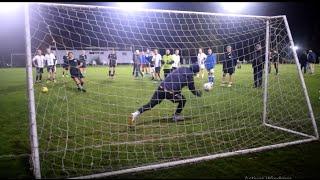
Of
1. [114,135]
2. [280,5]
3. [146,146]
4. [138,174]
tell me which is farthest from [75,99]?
[280,5]

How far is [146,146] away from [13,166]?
2.22m

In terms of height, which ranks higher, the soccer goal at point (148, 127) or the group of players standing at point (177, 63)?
the group of players standing at point (177, 63)

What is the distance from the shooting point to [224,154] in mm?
4984

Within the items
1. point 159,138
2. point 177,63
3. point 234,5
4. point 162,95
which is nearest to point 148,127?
point 162,95

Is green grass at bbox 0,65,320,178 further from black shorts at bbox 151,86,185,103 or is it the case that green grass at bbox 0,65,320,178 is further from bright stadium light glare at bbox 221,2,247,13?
bright stadium light glare at bbox 221,2,247,13

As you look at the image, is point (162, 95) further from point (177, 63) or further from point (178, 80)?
point (177, 63)

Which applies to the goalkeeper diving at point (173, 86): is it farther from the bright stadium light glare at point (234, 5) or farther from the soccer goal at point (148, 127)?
the bright stadium light glare at point (234, 5)

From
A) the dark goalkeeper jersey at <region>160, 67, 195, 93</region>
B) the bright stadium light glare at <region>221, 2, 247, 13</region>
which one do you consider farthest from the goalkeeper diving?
the bright stadium light glare at <region>221, 2, 247, 13</region>

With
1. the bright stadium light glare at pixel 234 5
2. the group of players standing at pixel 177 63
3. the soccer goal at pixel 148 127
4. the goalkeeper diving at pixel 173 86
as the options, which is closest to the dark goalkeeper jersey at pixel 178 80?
the goalkeeper diving at pixel 173 86

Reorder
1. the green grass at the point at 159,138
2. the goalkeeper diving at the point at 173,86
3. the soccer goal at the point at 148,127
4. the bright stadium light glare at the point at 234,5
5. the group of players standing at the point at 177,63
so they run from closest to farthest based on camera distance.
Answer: the green grass at the point at 159,138, the soccer goal at the point at 148,127, the goalkeeper diving at the point at 173,86, the group of players standing at the point at 177,63, the bright stadium light glare at the point at 234,5

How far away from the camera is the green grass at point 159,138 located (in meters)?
4.52

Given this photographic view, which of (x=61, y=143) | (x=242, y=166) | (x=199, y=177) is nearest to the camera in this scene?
(x=199, y=177)

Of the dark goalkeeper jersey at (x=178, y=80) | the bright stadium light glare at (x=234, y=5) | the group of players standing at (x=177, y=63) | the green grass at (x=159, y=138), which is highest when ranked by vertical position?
the bright stadium light glare at (x=234, y=5)

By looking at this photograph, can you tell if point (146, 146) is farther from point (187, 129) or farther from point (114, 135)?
point (187, 129)
